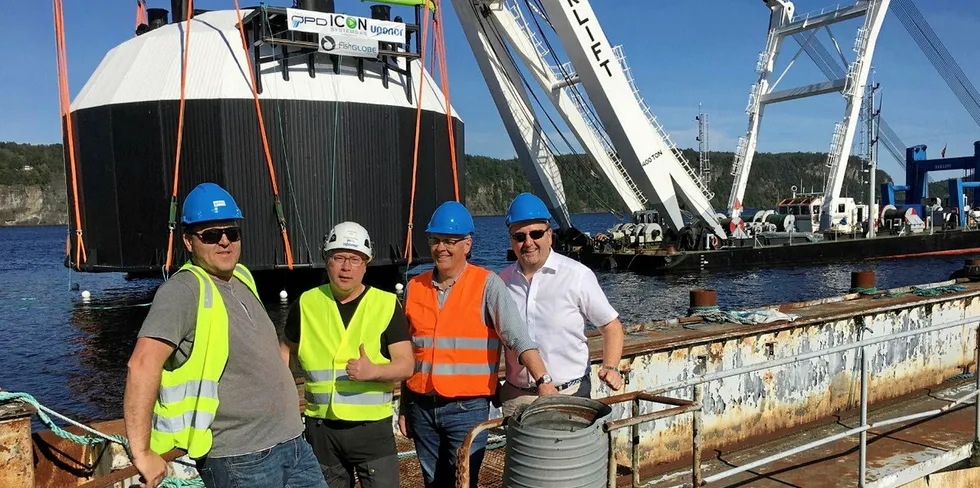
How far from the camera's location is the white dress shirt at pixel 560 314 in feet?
12.3

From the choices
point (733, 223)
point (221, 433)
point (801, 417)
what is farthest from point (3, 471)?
point (733, 223)

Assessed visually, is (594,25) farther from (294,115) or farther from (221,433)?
(221,433)

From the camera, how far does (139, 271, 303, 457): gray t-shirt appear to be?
2543 mm

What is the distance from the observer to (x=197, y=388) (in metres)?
2.58

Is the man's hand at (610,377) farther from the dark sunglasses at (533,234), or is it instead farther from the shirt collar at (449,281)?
the shirt collar at (449,281)

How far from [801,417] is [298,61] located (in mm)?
18711

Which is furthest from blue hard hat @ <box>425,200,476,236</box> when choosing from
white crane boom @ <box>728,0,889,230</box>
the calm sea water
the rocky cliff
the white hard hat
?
the rocky cliff

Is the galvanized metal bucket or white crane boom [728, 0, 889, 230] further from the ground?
white crane boom [728, 0, 889, 230]

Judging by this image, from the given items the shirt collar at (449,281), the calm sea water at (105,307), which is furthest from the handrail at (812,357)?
the calm sea water at (105,307)

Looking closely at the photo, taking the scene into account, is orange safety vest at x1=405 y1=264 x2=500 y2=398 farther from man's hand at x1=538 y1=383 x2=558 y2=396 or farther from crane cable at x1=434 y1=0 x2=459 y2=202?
crane cable at x1=434 y1=0 x2=459 y2=202

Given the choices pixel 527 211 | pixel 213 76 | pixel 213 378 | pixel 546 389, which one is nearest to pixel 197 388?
pixel 213 378

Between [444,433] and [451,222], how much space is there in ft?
3.38

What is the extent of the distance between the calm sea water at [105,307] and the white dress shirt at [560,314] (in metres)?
11.1

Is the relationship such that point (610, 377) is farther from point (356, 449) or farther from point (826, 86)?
point (826, 86)
